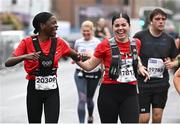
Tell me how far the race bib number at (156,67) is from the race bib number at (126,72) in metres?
→ 1.31

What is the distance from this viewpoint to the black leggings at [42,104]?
6332 mm

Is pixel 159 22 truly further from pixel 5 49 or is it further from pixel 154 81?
pixel 5 49

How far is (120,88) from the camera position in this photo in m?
6.40

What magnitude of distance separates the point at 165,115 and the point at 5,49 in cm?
1472

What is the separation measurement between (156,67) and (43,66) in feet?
6.54

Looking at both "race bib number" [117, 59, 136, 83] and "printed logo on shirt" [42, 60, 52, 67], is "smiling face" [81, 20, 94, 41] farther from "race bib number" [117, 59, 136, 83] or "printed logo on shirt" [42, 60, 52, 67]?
"printed logo on shirt" [42, 60, 52, 67]

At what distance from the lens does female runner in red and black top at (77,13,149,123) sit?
6.37m

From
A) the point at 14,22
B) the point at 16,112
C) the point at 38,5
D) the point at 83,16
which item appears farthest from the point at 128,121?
the point at 83,16

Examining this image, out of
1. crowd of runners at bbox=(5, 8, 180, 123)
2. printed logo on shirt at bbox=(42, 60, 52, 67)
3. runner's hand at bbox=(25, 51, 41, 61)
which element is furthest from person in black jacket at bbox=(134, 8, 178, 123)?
runner's hand at bbox=(25, 51, 41, 61)

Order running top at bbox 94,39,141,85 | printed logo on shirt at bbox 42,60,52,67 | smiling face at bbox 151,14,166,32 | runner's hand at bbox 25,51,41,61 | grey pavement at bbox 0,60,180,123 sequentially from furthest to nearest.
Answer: grey pavement at bbox 0,60,180,123 → smiling face at bbox 151,14,166,32 → running top at bbox 94,39,141,85 → printed logo on shirt at bbox 42,60,52,67 → runner's hand at bbox 25,51,41,61

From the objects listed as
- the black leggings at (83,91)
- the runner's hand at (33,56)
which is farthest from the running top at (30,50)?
the black leggings at (83,91)

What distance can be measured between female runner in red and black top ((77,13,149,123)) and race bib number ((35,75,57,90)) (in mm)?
549

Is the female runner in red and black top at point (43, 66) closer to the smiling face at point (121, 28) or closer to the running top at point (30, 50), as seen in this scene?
the running top at point (30, 50)

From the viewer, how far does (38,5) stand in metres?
43.8
